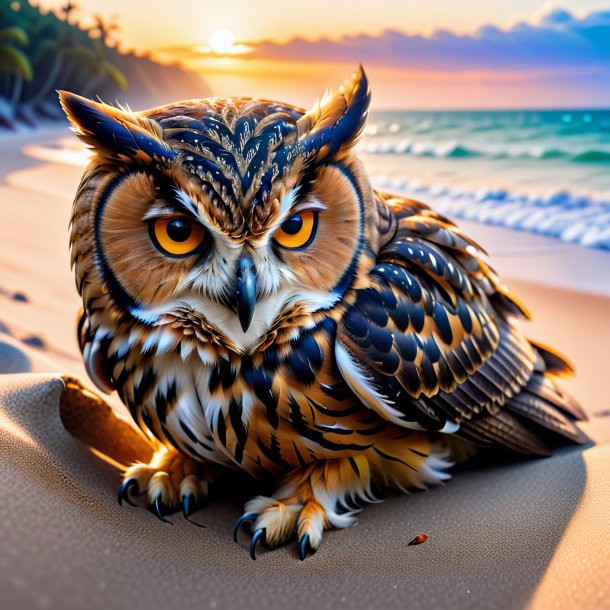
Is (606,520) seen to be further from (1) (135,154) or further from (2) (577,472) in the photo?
(1) (135,154)

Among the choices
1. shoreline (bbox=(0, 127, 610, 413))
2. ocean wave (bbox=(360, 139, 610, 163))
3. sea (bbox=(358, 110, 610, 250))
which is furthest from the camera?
ocean wave (bbox=(360, 139, 610, 163))

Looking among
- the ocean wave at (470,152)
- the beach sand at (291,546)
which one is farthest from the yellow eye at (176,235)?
the ocean wave at (470,152)

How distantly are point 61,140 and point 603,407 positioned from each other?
273 inches

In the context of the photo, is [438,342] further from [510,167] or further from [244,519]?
[510,167]

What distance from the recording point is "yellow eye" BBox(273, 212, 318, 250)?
964 millimetres

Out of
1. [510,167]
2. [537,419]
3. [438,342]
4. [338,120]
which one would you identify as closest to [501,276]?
[537,419]

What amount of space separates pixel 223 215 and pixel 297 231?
13 cm

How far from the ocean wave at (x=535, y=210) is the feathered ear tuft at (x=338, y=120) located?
2629 millimetres

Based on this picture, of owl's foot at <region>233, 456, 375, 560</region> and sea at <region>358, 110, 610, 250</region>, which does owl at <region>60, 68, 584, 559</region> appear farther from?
sea at <region>358, 110, 610, 250</region>

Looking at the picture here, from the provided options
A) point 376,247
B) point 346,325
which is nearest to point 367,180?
point 376,247

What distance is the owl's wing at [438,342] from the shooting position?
1063mm

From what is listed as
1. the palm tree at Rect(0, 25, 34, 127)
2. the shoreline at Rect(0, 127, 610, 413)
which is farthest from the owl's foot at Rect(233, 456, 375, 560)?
the palm tree at Rect(0, 25, 34, 127)

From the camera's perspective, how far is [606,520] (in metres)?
1.08

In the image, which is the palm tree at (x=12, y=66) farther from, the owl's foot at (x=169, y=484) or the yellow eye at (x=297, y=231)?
the yellow eye at (x=297, y=231)
